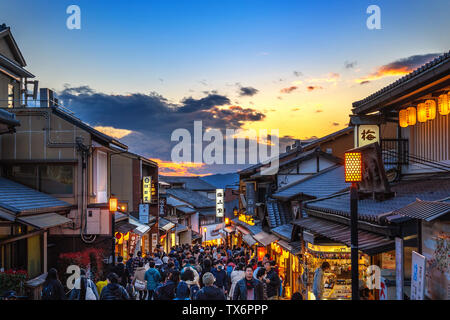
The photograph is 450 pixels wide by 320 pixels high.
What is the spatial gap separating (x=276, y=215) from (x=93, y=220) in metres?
10.5

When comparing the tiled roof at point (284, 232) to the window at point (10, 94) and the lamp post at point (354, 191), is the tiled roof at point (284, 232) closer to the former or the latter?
the lamp post at point (354, 191)

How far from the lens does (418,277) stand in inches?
276

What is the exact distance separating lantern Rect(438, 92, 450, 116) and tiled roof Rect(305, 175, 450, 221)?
68.0 inches

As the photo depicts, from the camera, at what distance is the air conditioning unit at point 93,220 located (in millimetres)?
18203

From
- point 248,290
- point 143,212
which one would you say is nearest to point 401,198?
point 248,290

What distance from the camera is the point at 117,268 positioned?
12.4 meters

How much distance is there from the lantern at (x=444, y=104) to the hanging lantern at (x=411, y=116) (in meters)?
1.27

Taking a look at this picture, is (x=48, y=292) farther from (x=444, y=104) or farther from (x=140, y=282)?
(x=444, y=104)

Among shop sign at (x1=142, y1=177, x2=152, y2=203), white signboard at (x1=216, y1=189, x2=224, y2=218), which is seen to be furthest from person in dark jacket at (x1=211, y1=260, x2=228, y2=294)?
white signboard at (x1=216, y1=189, x2=224, y2=218)

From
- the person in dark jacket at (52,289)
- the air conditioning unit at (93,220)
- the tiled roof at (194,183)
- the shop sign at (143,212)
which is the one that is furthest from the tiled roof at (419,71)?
→ the tiled roof at (194,183)

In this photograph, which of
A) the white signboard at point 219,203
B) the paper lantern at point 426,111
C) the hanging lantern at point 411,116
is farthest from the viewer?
the white signboard at point 219,203

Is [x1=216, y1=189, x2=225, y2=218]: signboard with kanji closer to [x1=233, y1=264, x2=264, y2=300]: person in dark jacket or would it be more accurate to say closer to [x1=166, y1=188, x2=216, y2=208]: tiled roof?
[x1=166, y1=188, x2=216, y2=208]: tiled roof
